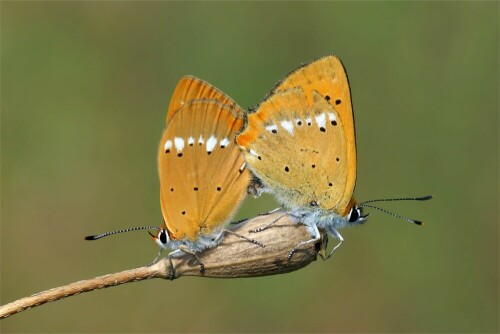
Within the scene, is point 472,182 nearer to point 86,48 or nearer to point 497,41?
point 497,41

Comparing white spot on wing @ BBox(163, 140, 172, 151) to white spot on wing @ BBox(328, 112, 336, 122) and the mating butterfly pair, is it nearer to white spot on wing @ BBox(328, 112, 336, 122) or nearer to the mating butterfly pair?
the mating butterfly pair

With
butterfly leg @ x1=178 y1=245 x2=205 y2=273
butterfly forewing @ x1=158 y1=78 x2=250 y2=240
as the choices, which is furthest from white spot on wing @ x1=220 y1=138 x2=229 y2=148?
butterfly leg @ x1=178 y1=245 x2=205 y2=273

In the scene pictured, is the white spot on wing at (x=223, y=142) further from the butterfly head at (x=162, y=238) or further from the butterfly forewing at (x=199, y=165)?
the butterfly head at (x=162, y=238)

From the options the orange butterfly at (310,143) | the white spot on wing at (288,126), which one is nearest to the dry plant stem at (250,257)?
the orange butterfly at (310,143)

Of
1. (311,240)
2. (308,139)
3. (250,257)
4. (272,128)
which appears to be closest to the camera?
(250,257)

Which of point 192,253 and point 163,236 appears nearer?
point 192,253

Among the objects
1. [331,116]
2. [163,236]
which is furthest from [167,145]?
[331,116]

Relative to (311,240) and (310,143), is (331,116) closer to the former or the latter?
(310,143)
